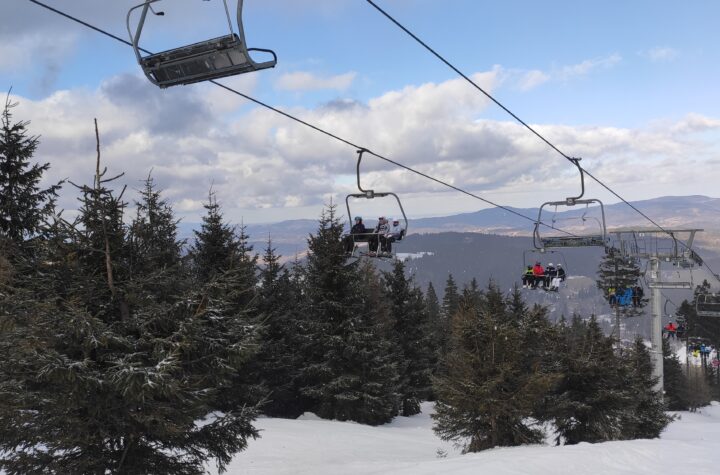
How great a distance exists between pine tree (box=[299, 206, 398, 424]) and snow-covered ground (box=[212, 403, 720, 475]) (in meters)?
1.82

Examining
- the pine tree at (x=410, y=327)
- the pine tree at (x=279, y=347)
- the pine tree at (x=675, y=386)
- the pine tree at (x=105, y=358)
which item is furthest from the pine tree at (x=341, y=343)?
the pine tree at (x=675, y=386)

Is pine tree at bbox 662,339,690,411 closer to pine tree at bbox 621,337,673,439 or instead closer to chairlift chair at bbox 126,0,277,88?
pine tree at bbox 621,337,673,439

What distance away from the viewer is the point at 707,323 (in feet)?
235

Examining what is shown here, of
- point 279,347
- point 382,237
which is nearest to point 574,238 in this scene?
point 382,237

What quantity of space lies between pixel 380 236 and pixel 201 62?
10.3 metres

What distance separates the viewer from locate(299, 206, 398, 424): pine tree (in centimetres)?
2855

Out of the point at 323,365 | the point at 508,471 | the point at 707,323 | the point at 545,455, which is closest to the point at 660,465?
the point at 545,455

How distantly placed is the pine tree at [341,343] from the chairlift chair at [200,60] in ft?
74.1

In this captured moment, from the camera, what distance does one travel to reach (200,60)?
5594 mm

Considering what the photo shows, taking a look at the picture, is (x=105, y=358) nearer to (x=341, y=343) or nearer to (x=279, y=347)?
(x=341, y=343)

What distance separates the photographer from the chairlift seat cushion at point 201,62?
5.39 meters

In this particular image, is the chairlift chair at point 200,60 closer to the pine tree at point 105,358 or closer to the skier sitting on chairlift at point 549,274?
the pine tree at point 105,358

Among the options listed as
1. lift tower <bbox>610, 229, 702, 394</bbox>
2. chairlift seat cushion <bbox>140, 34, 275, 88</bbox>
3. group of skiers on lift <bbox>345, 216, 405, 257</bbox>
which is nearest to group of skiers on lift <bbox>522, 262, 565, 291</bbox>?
lift tower <bbox>610, 229, 702, 394</bbox>

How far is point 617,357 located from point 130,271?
20388 millimetres
